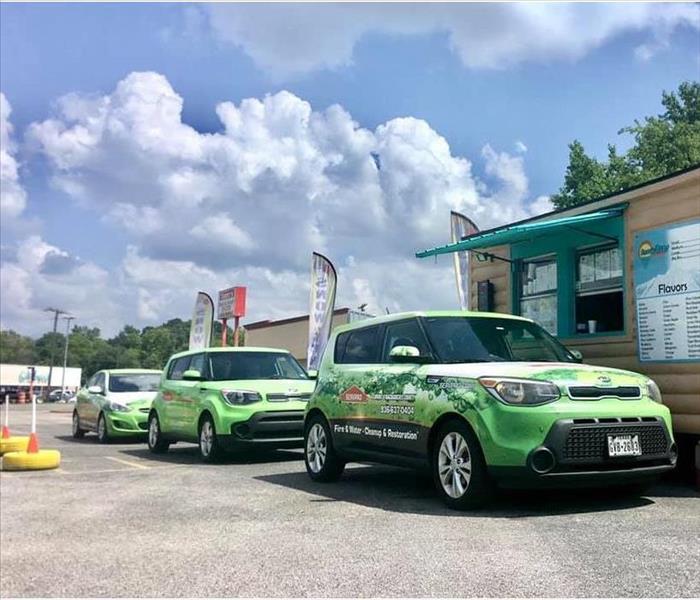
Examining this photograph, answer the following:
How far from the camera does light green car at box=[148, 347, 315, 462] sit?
10539 mm

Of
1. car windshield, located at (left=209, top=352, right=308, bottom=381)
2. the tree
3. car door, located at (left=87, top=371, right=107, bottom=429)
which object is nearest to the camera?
car windshield, located at (left=209, top=352, right=308, bottom=381)

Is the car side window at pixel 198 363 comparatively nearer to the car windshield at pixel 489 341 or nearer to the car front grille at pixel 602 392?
the car windshield at pixel 489 341

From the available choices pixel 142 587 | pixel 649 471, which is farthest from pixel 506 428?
pixel 142 587

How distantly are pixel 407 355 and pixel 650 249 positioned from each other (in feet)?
11.0

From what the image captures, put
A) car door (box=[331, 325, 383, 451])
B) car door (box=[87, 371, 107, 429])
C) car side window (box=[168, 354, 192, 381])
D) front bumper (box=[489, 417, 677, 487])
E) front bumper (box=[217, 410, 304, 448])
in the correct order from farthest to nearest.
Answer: car door (box=[87, 371, 107, 429]), car side window (box=[168, 354, 192, 381]), front bumper (box=[217, 410, 304, 448]), car door (box=[331, 325, 383, 451]), front bumper (box=[489, 417, 677, 487])

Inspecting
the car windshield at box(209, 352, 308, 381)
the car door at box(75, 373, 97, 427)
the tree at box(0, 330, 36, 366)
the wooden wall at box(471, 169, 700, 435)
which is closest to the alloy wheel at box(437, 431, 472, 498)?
the wooden wall at box(471, 169, 700, 435)

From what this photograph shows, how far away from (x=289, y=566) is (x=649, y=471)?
10.6 ft

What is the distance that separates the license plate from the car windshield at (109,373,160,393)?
1200 cm

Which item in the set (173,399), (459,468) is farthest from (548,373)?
(173,399)

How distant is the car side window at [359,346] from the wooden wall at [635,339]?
293 cm

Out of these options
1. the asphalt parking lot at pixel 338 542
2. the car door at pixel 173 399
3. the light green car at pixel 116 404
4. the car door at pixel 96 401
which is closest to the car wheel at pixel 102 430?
the light green car at pixel 116 404

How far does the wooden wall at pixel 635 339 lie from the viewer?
7797 mm

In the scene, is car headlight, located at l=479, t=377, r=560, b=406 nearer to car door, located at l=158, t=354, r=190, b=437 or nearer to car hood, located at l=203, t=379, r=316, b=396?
car hood, located at l=203, t=379, r=316, b=396

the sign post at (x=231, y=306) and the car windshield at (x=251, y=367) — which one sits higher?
the sign post at (x=231, y=306)
